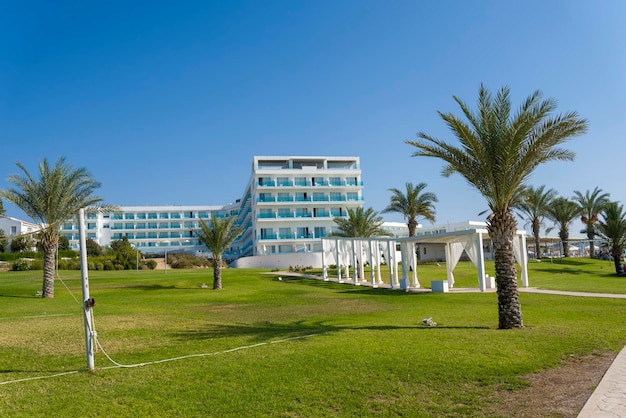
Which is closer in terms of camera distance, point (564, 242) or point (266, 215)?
point (564, 242)

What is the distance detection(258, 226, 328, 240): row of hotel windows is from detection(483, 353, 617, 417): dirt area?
59.9 meters

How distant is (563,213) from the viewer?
55312 millimetres

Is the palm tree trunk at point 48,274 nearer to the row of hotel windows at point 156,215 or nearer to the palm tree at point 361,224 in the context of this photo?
the palm tree at point 361,224

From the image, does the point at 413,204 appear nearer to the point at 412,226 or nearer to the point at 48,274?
the point at 412,226

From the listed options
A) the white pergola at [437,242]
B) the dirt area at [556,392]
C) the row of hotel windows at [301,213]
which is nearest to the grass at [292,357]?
the dirt area at [556,392]

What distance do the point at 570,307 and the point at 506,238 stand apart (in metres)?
5.71

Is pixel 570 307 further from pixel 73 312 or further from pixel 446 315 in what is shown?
pixel 73 312

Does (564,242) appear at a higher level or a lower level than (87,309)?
higher

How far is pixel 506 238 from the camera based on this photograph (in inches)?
517

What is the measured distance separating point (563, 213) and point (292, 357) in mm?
54614

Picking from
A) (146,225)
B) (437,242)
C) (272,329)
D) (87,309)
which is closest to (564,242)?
(437,242)

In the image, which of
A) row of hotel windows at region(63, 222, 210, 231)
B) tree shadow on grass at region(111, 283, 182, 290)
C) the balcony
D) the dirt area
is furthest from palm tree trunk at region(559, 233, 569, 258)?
row of hotel windows at region(63, 222, 210, 231)

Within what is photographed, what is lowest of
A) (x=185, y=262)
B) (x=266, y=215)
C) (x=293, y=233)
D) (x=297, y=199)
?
(x=185, y=262)

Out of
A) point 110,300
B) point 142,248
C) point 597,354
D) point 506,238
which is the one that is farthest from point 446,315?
point 142,248
